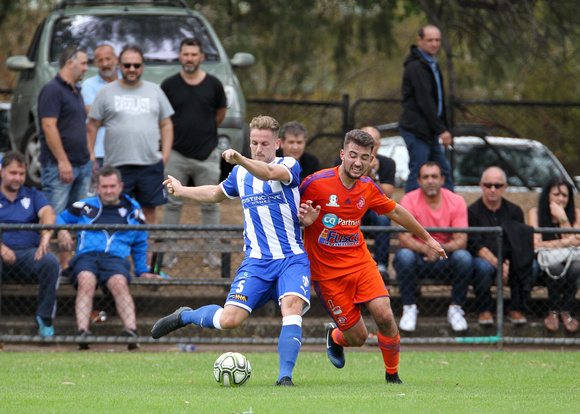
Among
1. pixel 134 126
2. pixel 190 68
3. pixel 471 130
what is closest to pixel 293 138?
pixel 190 68

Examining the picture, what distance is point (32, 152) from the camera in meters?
10.5

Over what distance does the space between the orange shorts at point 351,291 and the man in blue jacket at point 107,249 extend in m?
2.73

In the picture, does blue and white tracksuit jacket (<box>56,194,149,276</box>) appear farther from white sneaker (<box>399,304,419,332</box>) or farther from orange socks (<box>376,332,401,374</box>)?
orange socks (<box>376,332,401,374</box>)

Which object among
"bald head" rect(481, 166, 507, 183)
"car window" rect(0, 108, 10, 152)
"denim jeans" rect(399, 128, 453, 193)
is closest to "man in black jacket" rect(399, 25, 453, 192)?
"denim jeans" rect(399, 128, 453, 193)

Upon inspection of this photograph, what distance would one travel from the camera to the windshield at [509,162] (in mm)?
13797

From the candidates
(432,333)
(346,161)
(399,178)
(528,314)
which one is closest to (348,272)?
(346,161)

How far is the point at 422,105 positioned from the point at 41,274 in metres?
4.65

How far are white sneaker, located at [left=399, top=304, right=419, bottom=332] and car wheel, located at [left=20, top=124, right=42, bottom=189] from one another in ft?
15.8

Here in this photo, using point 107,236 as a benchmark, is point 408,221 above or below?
above

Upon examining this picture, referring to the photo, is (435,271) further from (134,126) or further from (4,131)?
(4,131)

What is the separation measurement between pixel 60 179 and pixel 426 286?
418cm

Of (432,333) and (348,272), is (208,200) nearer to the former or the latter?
(348,272)

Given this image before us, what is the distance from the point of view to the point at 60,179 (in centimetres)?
929

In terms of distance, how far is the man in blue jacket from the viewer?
8.49 metres
